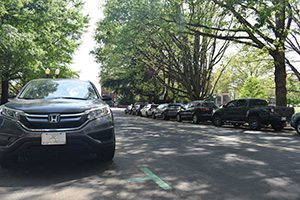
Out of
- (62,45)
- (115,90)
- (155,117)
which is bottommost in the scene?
(155,117)

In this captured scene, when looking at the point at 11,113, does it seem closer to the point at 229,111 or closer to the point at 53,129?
the point at 53,129

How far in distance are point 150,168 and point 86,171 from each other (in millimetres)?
1157

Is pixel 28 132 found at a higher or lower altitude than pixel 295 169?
higher

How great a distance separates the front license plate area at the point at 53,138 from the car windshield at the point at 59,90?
1.24 m

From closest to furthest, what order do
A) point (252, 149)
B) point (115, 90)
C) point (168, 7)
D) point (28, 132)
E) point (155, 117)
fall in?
point (28, 132)
point (252, 149)
point (168, 7)
point (155, 117)
point (115, 90)

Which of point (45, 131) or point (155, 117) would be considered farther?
point (155, 117)

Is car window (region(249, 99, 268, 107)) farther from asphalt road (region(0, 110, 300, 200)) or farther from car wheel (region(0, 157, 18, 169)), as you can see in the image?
car wheel (region(0, 157, 18, 169))

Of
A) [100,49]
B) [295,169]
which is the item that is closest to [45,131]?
[295,169]

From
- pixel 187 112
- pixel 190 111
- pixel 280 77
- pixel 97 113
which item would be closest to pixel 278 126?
pixel 280 77

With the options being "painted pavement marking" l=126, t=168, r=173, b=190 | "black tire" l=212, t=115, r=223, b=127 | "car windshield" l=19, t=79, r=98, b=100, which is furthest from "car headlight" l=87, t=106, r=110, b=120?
"black tire" l=212, t=115, r=223, b=127

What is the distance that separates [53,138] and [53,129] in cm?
15

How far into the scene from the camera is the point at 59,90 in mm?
5613

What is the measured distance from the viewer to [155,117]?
27562 mm

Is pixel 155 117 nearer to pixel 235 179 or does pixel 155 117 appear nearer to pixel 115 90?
pixel 115 90
